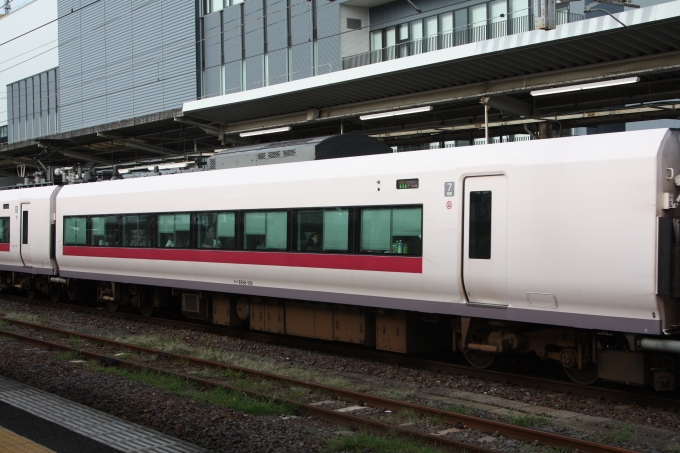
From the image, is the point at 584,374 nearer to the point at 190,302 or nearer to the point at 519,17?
the point at 190,302

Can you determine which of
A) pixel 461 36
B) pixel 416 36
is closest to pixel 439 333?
pixel 461 36

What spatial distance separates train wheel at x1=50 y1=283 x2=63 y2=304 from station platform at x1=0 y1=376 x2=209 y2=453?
Answer: 42.9 ft

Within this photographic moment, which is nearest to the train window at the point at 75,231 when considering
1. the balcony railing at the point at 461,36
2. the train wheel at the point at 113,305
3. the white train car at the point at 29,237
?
the white train car at the point at 29,237

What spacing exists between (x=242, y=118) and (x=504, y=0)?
34.7ft

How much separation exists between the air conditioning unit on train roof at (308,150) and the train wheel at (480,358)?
158 inches

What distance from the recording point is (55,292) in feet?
67.9

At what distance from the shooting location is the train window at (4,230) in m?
21.2

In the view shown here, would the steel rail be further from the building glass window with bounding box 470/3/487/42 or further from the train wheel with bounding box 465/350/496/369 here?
the building glass window with bounding box 470/3/487/42

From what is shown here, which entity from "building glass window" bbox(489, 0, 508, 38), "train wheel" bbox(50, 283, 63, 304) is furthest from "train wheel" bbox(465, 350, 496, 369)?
"building glass window" bbox(489, 0, 508, 38)

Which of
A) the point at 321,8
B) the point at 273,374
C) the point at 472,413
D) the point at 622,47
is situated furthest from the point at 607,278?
the point at 321,8

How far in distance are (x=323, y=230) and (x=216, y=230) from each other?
9.75 feet

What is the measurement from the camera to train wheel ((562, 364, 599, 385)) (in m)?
8.99

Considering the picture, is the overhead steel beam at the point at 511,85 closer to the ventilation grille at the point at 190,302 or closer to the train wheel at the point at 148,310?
the ventilation grille at the point at 190,302

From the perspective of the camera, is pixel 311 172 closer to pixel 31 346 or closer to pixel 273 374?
pixel 273 374
